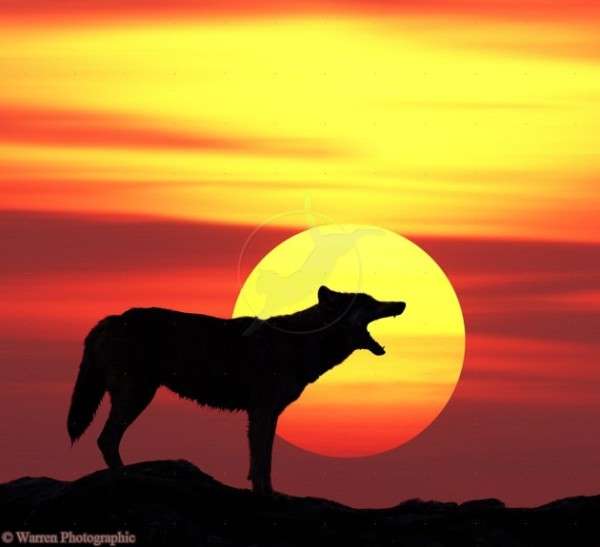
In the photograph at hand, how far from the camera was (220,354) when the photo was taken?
98.1 ft

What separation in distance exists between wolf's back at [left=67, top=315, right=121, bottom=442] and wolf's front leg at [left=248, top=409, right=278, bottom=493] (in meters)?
2.97

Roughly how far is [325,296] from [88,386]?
4553 mm

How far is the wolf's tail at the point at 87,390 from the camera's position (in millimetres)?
29781

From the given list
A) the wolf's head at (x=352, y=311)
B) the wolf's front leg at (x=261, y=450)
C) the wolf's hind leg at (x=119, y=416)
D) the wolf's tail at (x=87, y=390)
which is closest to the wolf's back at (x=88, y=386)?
the wolf's tail at (x=87, y=390)

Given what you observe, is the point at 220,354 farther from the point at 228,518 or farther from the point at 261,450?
the point at 228,518

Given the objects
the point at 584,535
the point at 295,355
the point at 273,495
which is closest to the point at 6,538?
the point at 273,495

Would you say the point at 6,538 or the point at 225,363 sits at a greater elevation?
the point at 225,363

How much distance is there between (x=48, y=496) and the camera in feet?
89.0

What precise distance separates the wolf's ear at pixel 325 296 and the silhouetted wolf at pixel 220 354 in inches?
0.7

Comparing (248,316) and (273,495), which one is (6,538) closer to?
(273,495)

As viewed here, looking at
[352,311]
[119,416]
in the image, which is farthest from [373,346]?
[119,416]

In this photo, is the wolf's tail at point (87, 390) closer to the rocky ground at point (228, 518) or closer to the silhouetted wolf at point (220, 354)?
the silhouetted wolf at point (220, 354)

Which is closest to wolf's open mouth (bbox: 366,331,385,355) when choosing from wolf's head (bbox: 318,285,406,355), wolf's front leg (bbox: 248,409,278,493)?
wolf's head (bbox: 318,285,406,355)

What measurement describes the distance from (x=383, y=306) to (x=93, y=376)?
5.36m
